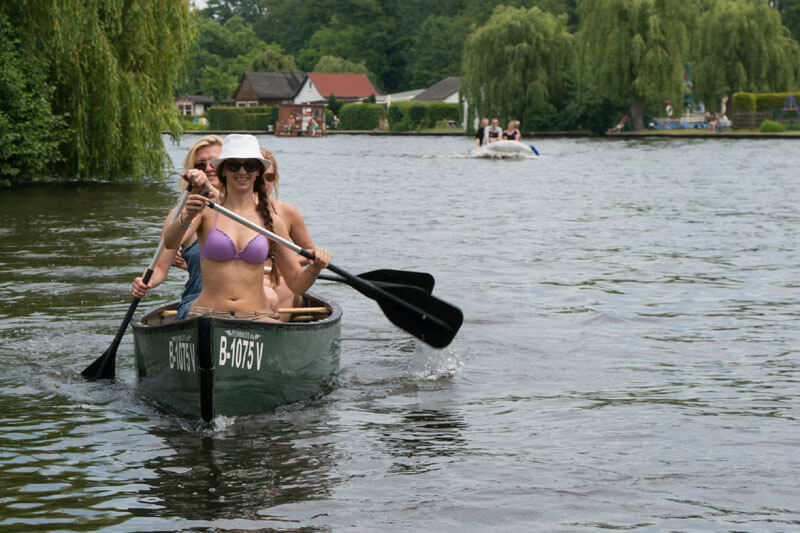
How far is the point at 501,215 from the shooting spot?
23.7 m

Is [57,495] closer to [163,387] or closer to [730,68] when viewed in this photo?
[163,387]

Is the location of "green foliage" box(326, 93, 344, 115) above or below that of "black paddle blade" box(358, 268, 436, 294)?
above

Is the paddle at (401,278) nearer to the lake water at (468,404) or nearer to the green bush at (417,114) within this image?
the lake water at (468,404)

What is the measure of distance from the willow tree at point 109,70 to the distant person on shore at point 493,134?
936 inches

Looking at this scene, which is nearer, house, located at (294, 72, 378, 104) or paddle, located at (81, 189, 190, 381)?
paddle, located at (81, 189, 190, 381)

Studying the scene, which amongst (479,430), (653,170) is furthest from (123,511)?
(653,170)

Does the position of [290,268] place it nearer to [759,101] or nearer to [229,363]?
[229,363]

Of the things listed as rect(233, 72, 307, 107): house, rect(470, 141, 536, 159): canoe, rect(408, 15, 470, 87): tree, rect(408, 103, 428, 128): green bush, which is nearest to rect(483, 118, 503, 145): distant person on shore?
rect(470, 141, 536, 159): canoe

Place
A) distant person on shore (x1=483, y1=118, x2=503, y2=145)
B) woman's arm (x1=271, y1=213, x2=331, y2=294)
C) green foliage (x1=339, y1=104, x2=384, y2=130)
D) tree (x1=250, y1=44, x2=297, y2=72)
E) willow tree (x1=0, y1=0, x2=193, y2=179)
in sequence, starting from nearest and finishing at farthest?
A: woman's arm (x1=271, y1=213, x2=331, y2=294) → willow tree (x1=0, y1=0, x2=193, y2=179) → distant person on shore (x1=483, y1=118, x2=503, y2=145) → green foliage (x1=339, y1=104, x2=384, y2=130) → tree (x1=250, y1=44, x2=297, y2=72)

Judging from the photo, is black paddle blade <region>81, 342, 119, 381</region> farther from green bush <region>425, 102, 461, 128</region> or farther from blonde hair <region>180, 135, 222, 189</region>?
green bush <region>425, 102, 461, 128</region>

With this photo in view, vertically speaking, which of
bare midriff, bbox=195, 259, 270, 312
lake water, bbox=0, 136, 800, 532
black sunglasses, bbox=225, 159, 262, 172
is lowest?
lake water, bbox=0, 136, 800, 532

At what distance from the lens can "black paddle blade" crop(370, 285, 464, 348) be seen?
9.62 metres

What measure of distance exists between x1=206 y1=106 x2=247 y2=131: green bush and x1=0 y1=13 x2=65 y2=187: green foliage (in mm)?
81587

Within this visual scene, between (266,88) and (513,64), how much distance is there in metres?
59.8
